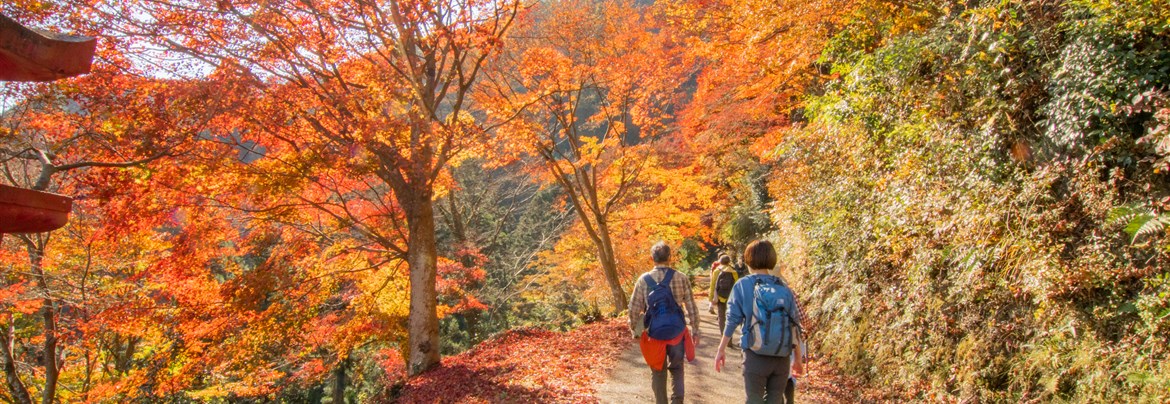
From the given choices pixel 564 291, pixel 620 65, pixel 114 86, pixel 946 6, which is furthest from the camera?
pixel 564 291

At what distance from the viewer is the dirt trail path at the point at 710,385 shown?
21.2 ft

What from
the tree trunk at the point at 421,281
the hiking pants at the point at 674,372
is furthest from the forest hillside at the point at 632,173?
the hiking pants at the point at 674,372

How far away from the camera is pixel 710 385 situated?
7.16m

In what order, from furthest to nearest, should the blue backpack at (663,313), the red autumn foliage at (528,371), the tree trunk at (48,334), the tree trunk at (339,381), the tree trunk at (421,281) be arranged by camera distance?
the tree trunk at (339,381), the tree trunk at (421,281), the tree trunk at (48,334), the red autumn foliage at (528,371), the blue backpack at (663,313)

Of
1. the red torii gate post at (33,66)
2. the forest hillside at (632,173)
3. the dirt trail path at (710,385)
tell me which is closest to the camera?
the red torii gate post at (33,66)

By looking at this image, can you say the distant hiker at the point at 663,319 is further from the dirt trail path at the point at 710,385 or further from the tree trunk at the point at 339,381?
the tree trunk at the point at 339,381

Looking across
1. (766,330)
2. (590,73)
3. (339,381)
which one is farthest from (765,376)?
(339,381)

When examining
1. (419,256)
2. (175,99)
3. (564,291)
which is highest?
(175,99)

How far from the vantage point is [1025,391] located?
3963mm

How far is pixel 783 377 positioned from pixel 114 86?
27.7ft

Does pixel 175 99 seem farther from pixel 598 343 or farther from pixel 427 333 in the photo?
pixel 598 343

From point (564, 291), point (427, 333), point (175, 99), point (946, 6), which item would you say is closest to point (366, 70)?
point (175, 99)

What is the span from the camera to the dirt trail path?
646cm

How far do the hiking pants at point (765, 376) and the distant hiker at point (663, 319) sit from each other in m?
→ 0.81
